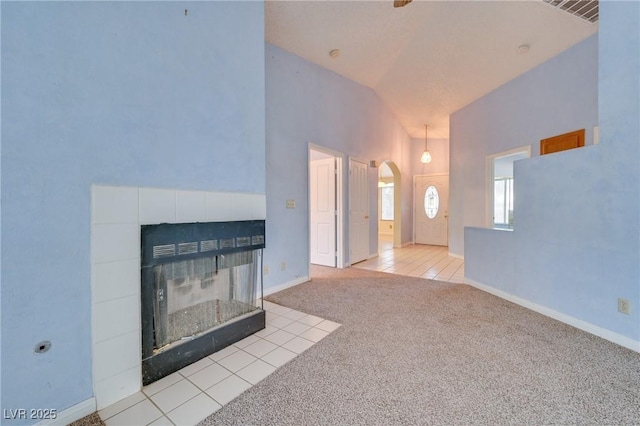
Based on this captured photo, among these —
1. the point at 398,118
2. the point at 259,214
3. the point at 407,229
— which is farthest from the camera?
the point at 407,229

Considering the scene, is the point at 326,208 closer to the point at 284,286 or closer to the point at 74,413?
the point at 284,286

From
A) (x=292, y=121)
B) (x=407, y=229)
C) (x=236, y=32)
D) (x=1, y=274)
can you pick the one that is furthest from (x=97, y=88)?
(x=407, y=229)

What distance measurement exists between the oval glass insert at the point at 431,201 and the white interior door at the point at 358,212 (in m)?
3.18

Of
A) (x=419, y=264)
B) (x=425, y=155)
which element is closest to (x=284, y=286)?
(x=419, y=264)

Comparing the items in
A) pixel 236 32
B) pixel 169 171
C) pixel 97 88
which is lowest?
pixel 169 171

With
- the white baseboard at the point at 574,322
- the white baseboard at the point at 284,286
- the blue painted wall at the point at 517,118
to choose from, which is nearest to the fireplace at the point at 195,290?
the white baseboard at the point at 284,286

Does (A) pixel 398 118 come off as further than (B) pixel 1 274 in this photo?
Yes

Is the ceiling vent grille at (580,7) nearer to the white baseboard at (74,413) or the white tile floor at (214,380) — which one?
the white tile floor at (214,380)

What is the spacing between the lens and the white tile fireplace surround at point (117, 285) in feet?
4.80

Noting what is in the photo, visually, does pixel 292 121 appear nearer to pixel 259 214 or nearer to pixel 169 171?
pixel 259 214

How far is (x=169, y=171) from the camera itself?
1831 mm

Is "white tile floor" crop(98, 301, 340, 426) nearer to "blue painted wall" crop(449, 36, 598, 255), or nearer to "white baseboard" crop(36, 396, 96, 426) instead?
"white baseboard" crop(36, 396, 96, 426)

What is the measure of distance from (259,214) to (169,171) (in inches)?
34.0

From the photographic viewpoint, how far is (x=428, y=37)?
12.9 ft
